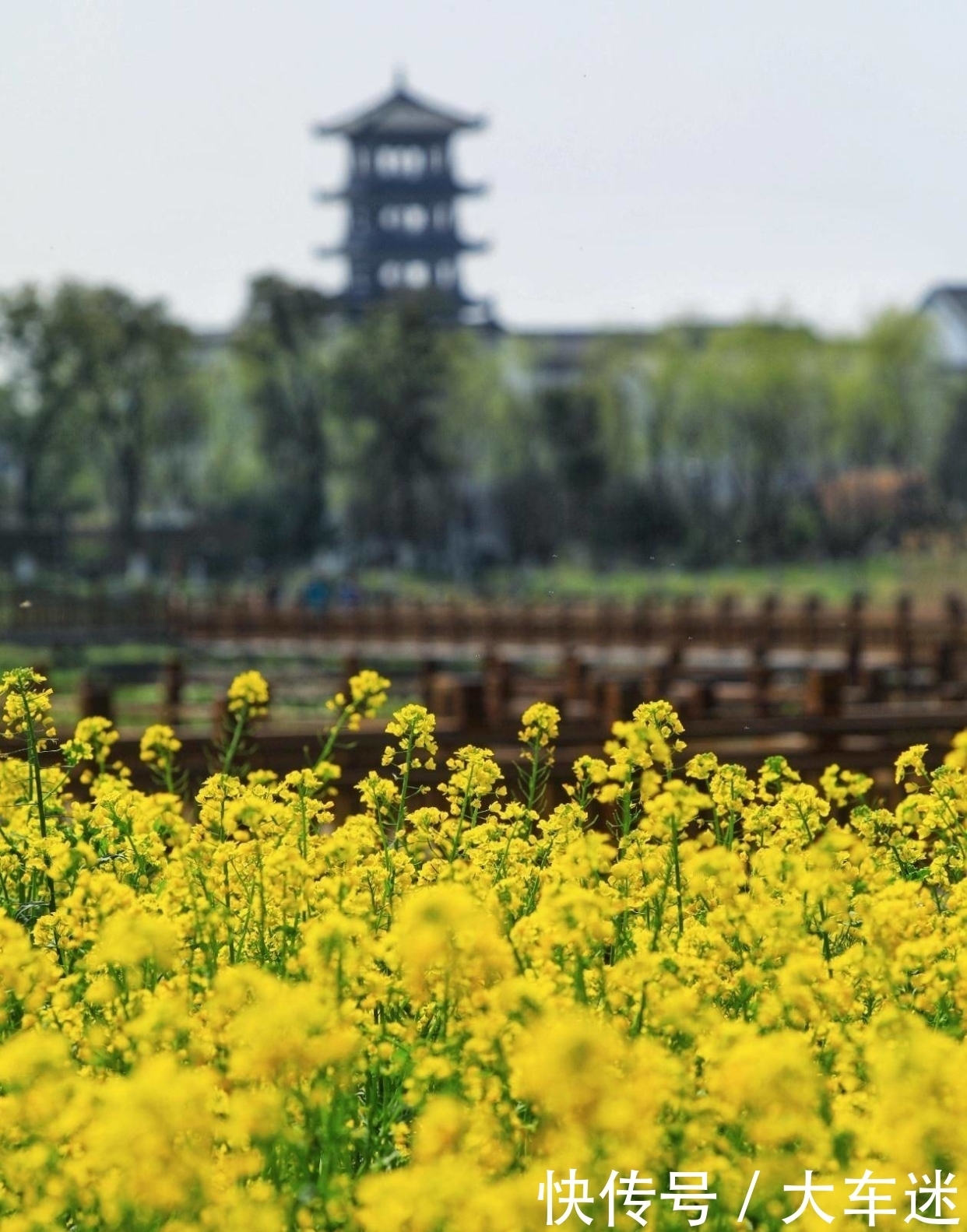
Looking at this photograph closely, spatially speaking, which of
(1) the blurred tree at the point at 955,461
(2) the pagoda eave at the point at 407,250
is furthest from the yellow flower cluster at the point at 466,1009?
(2) the pagoda eave at the point at 407,250

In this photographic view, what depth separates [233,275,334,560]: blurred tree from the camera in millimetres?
45062

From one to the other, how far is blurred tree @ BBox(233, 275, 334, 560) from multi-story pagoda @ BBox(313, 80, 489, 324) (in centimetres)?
265

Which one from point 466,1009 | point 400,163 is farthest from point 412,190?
point 466,1009

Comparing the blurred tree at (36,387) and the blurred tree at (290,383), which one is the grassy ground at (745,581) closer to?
the blurred tree at (290,383)

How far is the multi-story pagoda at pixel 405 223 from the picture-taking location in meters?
49.0

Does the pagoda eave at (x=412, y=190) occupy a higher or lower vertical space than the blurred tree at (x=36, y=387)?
higher

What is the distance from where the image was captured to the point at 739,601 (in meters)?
40.4

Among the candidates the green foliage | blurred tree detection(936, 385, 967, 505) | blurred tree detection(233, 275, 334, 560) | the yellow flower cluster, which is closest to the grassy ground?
the green foliage

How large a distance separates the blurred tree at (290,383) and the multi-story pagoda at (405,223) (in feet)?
8.69

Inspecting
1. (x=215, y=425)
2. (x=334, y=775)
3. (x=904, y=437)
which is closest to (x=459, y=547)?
(x=215, y=425)

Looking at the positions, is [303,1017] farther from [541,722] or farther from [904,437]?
[904,437]

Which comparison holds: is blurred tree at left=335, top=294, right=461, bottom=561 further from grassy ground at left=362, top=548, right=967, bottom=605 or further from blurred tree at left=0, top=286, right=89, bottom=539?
blurred tree at left=0, top=286, right=89, bottom=539

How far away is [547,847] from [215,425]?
150ft

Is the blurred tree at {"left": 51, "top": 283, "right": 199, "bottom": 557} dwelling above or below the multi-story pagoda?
below
